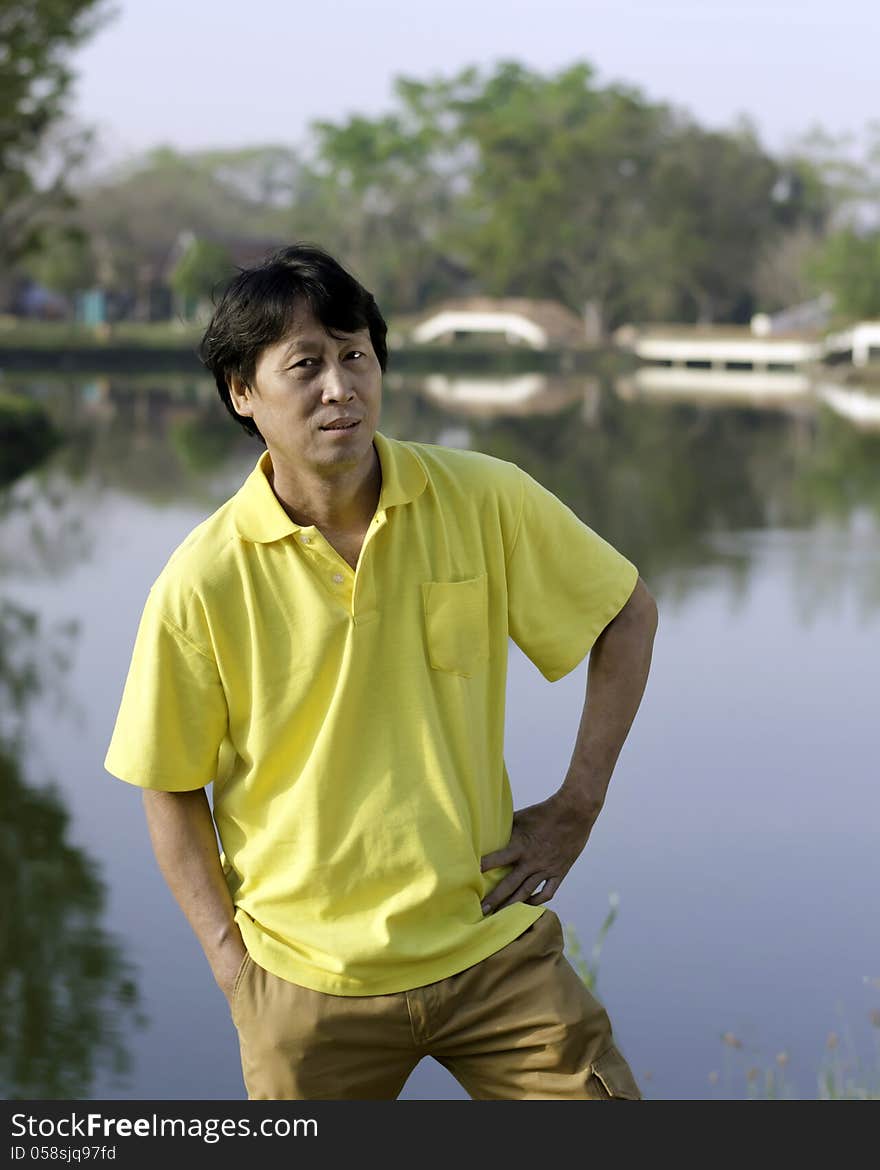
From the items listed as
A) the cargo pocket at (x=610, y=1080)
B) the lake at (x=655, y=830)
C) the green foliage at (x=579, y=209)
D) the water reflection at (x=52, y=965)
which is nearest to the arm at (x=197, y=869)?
the cargo pocket at (x=610, y=1080)

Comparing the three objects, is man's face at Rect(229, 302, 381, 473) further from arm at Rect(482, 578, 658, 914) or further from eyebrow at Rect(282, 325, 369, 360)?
arm at Rect(482, 578, 658, 914)

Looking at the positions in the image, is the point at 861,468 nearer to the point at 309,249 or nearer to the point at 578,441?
the point at 578,441

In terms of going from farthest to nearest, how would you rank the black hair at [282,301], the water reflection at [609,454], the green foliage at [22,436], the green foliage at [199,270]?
the green foliage at [199,270], the green foliage at [22,436], the water reflection at [609,454], the black hair at [282,301]

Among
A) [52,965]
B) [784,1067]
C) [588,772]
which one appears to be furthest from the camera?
[52,965]

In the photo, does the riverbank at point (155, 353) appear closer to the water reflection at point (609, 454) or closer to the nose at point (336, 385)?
the water reflection at point (609, 454)

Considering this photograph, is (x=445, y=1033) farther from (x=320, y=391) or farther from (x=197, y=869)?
(x=320, y=391)

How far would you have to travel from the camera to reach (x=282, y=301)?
6.64ft

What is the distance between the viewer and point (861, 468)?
20.0m

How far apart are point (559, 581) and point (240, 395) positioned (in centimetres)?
45

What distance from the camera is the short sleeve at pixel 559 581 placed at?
7.06 feet

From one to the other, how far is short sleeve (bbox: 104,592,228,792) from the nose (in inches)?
12.3

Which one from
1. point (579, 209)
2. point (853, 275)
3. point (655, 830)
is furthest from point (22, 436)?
point (579, 209)

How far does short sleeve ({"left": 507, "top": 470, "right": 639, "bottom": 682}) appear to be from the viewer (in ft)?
7.06

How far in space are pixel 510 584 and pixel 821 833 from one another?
4.40 metres
